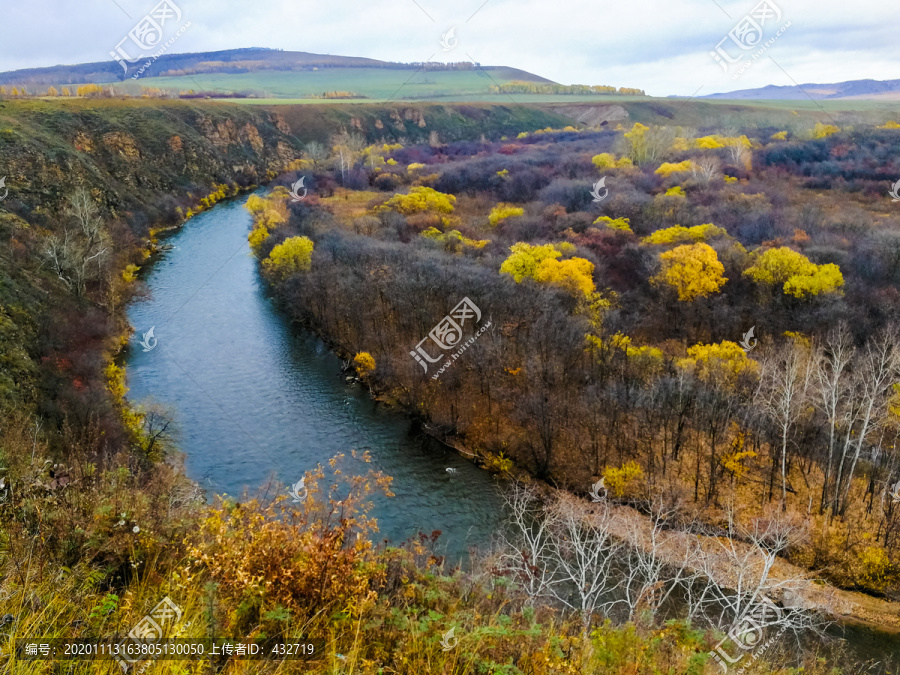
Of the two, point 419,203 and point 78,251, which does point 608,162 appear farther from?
point 78,251

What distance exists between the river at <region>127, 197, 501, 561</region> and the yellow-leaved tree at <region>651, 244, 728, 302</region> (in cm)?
1926

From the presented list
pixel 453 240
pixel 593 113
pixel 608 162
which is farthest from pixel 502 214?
pixel 593 113

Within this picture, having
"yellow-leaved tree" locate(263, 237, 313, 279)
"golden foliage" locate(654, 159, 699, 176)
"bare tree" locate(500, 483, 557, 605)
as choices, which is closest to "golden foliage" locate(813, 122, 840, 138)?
"golden foliage" locate(654, 159, 699, 176)

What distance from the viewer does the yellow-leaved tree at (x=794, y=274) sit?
3544 centimetres

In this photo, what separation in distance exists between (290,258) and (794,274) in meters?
36.0

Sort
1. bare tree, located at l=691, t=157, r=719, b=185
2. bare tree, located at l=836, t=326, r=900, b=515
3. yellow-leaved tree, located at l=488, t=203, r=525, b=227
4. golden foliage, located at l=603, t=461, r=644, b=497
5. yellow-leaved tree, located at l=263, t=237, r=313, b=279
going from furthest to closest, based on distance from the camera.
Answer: bare tree, located at l=691, t=157, r=719, b=185, yellow-leaved tree, located at l=488, t=203, r=525, b=227, yellow-leaved tree, located at l=263, t=237, r=313, b=279, golden foliage, located at l=603, t=461, r=644, b=497, bare tree, located at l=836, t=326, r=900, b=515

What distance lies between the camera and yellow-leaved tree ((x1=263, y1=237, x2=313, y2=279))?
4625 centimetres

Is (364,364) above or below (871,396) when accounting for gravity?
below

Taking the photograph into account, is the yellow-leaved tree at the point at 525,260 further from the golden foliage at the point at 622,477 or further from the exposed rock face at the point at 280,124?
the exposed rock face at the point at 280,124

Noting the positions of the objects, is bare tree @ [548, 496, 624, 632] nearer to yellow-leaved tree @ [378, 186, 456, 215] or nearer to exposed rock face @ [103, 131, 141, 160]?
yellow-leaved tree @ [378, 186, 456, 215]

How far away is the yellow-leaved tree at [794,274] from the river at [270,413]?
23.0m

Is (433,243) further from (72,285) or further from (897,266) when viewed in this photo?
(897,266)

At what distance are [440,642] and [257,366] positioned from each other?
3379cm

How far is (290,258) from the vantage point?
4641cm
